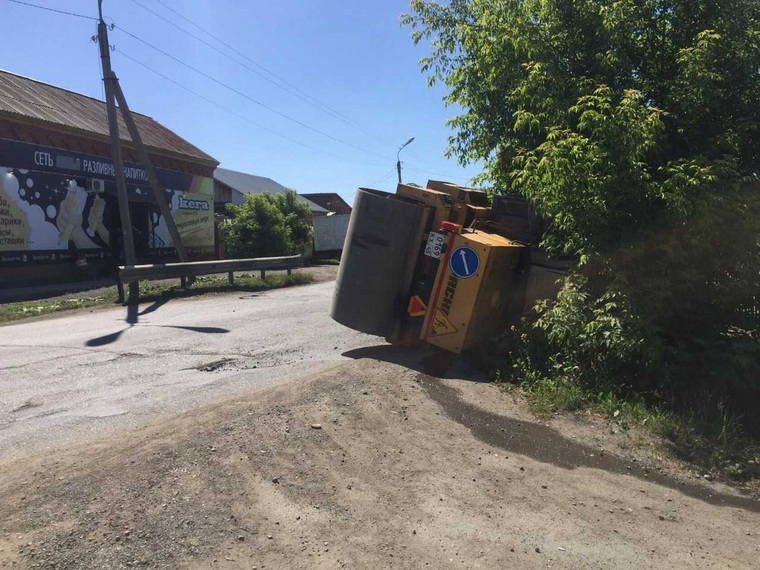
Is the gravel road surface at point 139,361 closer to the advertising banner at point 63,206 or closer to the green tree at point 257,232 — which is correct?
the advertising banner at point 63,206

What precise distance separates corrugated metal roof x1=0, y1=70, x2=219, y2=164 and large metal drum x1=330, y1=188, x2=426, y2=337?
48.8 feet

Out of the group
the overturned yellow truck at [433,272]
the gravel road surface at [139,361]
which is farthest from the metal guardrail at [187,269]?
the overturned yellow truck at [433,272]

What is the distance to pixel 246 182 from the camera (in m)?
55.0

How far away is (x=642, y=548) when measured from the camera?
3232 mm

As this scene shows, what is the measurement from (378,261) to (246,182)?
49863mm

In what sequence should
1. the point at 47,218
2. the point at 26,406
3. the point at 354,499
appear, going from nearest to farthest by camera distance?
the point at 354,499 → the point at 26,406 → the point at 47,218

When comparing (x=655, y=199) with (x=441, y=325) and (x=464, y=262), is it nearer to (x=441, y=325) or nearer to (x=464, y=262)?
(x=464, y=262)

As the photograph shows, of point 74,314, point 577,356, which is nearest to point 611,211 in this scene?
point 577,356

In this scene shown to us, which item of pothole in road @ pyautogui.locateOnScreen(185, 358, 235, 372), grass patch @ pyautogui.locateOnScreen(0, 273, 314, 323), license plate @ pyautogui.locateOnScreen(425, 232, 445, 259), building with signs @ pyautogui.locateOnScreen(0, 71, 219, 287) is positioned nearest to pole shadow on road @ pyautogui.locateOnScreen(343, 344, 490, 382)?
license plate @ pyautogui.locateOnScreen(425, 232, 445, 259)

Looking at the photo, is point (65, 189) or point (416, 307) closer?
point (416, 307)

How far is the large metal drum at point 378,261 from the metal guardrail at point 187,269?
26.4 feet

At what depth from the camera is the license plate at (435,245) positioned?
7324mm

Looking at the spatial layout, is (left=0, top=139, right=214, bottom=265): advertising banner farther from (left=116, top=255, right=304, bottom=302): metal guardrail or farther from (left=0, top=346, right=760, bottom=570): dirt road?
(left=0, top=346, right=760, bottom=570): dirt road

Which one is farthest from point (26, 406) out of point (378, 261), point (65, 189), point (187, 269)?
point (65, 189)
